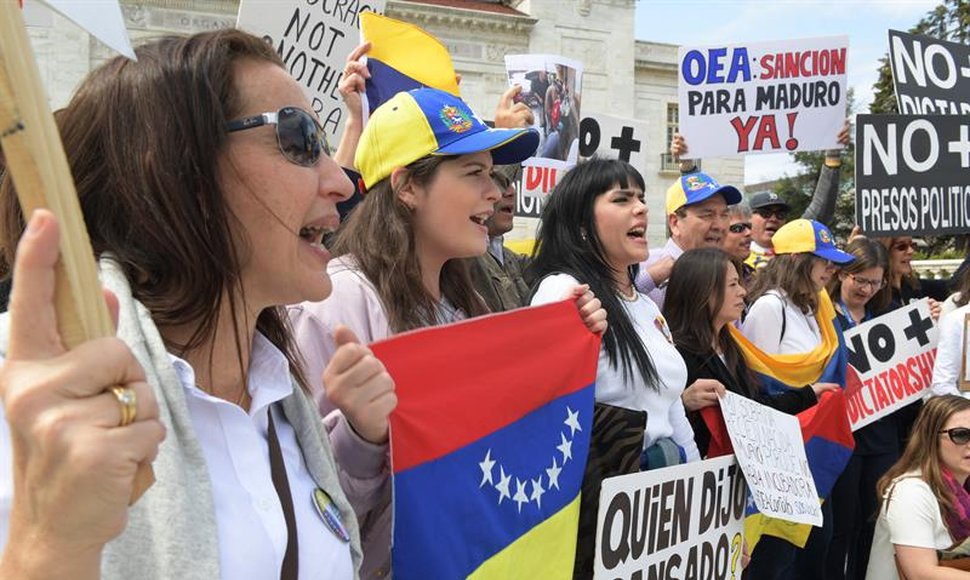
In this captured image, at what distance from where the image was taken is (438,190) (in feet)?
8.11

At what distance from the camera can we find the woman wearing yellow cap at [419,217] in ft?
7.49

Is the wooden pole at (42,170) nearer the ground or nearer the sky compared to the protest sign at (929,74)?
nearer the ground

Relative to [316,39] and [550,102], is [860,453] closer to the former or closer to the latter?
[550,102]

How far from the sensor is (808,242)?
5.21 m

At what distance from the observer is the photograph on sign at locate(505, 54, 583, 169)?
6.28m

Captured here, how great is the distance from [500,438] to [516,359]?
23 cm

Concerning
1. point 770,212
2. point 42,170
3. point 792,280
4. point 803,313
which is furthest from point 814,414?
point 42,170

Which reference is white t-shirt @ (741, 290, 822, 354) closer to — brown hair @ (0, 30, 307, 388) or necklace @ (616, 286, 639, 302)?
necklace @ (616, 286, 639, 302)

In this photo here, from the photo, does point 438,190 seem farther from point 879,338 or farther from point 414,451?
point 879,338

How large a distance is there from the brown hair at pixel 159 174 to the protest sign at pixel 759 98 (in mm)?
5732

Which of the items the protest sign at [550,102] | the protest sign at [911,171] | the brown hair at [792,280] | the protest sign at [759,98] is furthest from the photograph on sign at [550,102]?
the protest sign at [911,171]

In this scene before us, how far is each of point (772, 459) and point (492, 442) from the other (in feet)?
5.60

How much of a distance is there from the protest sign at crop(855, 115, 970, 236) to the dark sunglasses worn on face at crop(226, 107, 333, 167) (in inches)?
196

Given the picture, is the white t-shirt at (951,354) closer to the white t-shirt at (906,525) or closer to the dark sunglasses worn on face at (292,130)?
the white t-shirt at (906,525)
